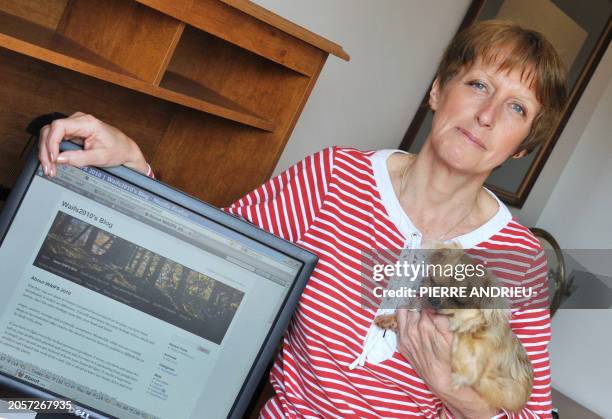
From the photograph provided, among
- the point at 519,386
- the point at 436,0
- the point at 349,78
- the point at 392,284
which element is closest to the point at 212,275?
the point at 392,284

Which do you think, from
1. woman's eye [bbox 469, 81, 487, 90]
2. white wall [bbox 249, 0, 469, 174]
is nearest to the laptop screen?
woman's eye [bbox 469, 81, 487, 90]

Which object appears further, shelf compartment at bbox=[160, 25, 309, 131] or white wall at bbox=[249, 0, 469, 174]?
white wall at bbox=[249, 0, 469, 174]

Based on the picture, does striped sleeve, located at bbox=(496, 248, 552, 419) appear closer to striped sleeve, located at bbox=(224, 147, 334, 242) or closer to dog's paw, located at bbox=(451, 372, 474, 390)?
dog's paw, located at bbox=(451, 372, 474, 390)

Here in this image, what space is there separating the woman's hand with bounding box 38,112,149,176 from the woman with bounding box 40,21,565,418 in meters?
0.07

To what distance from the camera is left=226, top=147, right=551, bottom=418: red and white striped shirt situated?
124cm

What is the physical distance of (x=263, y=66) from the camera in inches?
66.8

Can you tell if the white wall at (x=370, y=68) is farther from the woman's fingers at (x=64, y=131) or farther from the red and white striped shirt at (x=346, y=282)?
the woman's fingers at (x=64, y=131)

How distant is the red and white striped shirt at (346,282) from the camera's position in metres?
1.24

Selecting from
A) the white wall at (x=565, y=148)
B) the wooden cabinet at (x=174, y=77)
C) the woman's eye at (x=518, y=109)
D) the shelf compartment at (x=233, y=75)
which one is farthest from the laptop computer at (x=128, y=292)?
the white wall at (x=565, y=148)

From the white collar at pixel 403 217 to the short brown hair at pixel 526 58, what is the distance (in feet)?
0.49

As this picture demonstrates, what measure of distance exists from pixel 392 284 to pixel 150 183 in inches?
19.3

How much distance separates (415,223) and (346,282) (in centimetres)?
18

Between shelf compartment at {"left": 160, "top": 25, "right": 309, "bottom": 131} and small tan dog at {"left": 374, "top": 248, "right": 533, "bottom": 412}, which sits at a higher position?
shelf compartment at {"left": 160, "top": 25, "right": 309, "bottom": 131}

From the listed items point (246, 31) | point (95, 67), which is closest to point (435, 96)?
point (246, 31)
